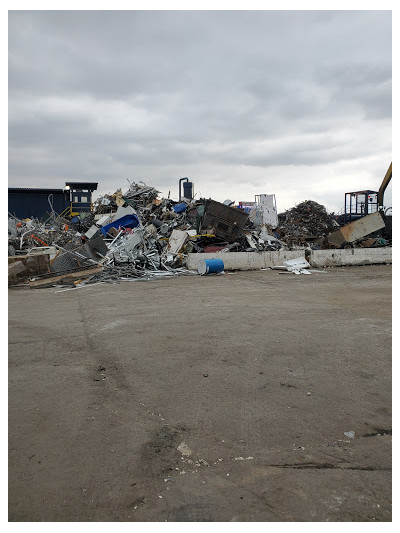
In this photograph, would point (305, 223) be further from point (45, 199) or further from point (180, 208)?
point (45, 199)

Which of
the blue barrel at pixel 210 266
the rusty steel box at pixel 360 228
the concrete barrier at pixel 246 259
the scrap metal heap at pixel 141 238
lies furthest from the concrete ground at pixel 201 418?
the rusty steel box at pixel 360 228

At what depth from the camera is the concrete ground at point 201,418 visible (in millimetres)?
2258

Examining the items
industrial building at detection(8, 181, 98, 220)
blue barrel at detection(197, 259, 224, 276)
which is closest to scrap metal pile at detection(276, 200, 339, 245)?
blue barrel at detection(197, 259, 224, 276)

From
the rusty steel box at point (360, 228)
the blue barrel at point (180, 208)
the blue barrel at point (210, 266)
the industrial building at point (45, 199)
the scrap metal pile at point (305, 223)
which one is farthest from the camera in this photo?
the industrial building at point (45, 199)

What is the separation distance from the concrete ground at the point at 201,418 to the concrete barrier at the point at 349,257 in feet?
30.2

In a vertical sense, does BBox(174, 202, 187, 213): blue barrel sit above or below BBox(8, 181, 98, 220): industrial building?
below

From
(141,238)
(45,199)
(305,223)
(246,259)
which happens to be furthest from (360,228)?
(45,199)

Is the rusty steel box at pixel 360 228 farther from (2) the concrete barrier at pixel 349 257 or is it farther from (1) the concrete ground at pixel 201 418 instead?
(1) the concrete ground at pixel 201 418

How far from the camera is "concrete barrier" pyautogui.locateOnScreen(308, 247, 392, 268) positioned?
1570cm

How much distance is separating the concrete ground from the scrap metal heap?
5.78 meters

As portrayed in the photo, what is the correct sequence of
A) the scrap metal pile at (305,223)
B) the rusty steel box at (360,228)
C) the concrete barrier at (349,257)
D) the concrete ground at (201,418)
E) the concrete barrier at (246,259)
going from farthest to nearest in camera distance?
the scrap metal pile at (305,223) → the rusty steel box at (360,228) → the concrete barrier at (349,257) → the concrete barrier at (246,259) → the concrete ground at (201,418)

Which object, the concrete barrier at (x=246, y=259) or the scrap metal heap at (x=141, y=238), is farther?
the concrete barrier at (x=246, y=259)

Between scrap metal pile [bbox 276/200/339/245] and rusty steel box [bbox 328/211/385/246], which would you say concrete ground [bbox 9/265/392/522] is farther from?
scrap metal pile [bbox 276/200/339/245]

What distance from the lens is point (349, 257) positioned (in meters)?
16.2
